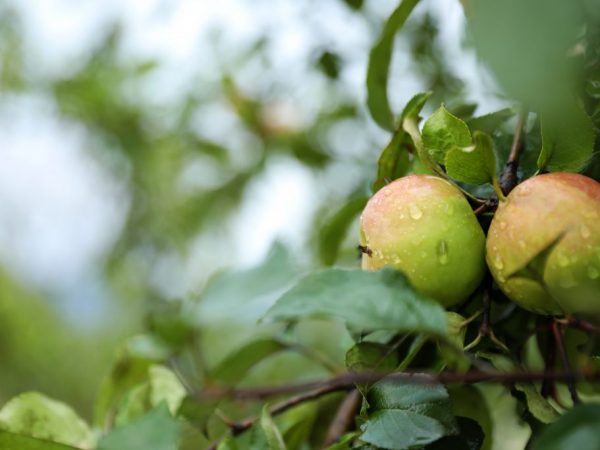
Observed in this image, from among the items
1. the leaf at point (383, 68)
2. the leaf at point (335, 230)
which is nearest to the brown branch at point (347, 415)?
the leaf at point (335, 230)

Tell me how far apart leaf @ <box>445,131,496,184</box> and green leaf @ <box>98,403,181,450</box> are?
246 mm

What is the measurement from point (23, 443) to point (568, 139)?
0.37 metres

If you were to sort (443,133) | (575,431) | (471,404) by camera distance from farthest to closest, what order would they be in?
1. (471,404)
2. (443,133)
3. (575,431)

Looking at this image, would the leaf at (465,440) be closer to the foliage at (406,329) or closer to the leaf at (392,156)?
the foliage at (406,329)

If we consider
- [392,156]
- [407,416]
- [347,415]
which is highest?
[392,156]

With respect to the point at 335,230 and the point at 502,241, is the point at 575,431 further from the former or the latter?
the point at 335,230

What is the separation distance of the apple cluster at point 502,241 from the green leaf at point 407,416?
5 cm

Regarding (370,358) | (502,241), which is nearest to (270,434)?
(370,358)

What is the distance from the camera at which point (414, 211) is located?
38 cm

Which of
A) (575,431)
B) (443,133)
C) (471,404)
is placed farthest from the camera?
(471,404)

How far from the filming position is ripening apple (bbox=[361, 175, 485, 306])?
1.21 feet

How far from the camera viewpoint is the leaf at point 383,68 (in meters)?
0.47

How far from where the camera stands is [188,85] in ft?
4.48

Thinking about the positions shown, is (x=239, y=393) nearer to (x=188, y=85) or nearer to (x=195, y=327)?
(x=195, y=327)
